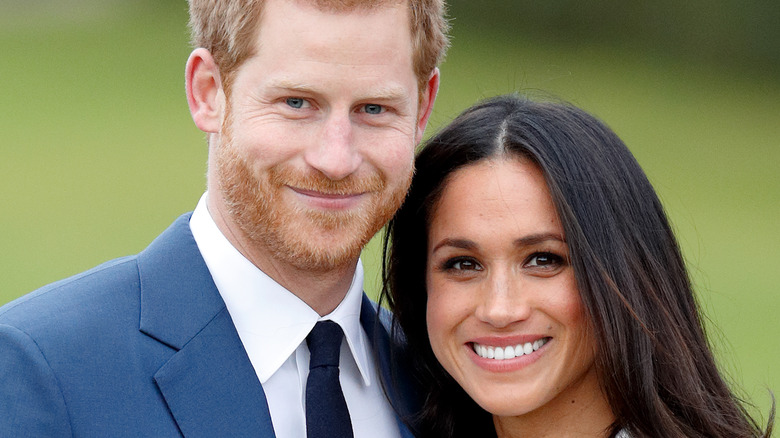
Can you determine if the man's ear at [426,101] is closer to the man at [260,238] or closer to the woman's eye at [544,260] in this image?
the man at [260,238]

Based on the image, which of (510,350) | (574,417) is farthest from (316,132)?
(574,417)

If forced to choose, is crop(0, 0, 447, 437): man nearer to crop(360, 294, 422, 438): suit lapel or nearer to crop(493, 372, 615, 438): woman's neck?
crop(360, 294, 422, 438): suit lapel

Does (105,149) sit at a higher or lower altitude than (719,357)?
lower

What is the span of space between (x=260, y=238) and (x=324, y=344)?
1.09 feet

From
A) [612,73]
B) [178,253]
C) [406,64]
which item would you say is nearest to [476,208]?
[406,64]

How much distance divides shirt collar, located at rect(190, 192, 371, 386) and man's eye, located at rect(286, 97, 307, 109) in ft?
1.36

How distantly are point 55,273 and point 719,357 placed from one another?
1191 cm

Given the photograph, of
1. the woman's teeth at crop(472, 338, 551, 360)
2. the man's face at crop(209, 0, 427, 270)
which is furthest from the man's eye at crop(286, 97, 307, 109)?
the woman's teeth at crop(472, 338, 551, 360)

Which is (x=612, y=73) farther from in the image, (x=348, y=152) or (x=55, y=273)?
(x=348, y=152)

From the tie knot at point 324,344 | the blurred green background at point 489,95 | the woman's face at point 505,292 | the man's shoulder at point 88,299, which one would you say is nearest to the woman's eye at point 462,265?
the woman's face at point 505,292

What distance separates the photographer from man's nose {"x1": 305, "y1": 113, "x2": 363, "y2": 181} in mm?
2932

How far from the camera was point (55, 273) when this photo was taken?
47.3 feet

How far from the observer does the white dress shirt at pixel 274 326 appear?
9.77 feet

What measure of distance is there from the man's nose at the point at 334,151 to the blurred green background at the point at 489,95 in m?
13.1
